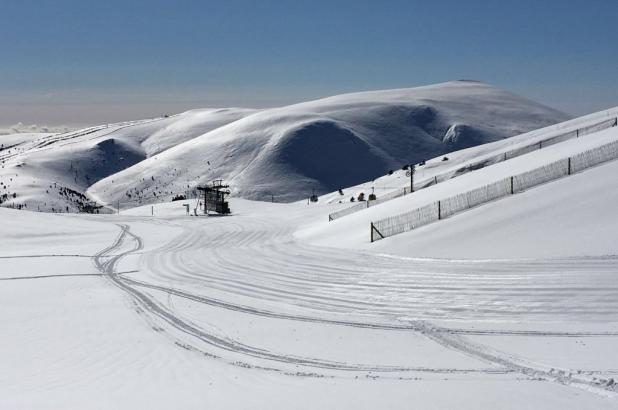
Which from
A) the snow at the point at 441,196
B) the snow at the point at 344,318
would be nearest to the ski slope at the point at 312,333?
the snow at the point at 344,318

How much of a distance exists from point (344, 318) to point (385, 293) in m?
3.23

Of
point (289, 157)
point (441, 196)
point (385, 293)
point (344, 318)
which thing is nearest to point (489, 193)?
point (441, 196)

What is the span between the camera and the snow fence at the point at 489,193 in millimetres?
31547

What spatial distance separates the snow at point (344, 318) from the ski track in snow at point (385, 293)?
80 millimetres

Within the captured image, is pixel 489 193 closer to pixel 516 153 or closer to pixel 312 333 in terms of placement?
pixel 312 333

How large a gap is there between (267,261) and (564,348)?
18.1 meters

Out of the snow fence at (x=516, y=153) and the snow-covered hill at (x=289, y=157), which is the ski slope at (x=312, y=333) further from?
the snow-covered hill at (x=289, y=157)

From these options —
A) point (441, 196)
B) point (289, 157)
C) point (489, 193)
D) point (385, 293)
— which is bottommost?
point (385, 293)

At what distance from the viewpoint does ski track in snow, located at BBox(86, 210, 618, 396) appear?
15805 mm

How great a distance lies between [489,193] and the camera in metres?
32.1

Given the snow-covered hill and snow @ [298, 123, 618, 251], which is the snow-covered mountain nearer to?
the snow-covered hill

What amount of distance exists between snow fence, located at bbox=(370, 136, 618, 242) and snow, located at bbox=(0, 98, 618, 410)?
1.22 m

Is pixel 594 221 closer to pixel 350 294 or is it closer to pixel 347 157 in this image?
pixel 350 294

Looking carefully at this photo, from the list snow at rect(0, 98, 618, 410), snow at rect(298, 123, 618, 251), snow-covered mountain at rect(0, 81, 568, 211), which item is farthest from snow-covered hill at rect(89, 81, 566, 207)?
snow at rect(0, 98, 618, 410)
